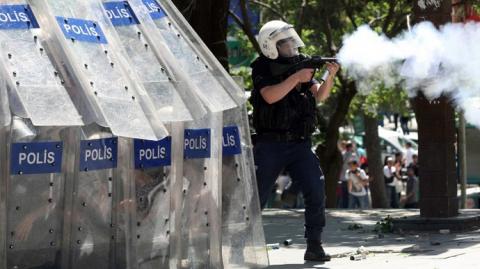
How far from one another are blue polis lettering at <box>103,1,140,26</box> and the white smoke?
8.03 feet

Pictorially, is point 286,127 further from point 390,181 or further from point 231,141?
point 390,181

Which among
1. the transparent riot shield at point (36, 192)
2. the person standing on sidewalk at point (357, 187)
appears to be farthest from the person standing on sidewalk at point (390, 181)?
the transparent riot shield at point (36, 192)

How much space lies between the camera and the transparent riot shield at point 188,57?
22.7ft

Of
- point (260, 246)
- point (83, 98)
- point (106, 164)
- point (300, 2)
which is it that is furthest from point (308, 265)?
point (300, 2)

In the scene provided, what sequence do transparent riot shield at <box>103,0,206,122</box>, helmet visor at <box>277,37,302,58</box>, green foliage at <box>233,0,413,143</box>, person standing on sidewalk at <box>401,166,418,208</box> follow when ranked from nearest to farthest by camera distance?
transparent riot shield at <box>103,0,206,122</box>, helmet visor at <box>277,37,302,58</box>, green foliage at <box>233,0,413,143</box>, person standing on sidewalk at <box>401,166,418,208</box>

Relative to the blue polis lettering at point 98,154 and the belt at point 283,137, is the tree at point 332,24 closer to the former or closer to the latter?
the belt at point 283,137

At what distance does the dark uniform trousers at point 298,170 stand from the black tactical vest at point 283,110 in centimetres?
11

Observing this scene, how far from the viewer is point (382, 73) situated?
30.6ft

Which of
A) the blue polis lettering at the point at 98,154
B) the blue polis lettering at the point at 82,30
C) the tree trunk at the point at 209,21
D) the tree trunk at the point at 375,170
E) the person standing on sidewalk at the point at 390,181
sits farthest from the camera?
the person standing on sidewalk at the point at 390,181

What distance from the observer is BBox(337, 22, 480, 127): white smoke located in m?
8.92

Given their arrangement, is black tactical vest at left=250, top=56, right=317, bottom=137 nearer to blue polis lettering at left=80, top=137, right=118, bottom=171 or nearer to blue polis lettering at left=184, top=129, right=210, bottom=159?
blue polis lettering at left=184, top=129, right=210, bottom=159

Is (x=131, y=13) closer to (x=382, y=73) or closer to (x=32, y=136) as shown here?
(x=32, y=136)

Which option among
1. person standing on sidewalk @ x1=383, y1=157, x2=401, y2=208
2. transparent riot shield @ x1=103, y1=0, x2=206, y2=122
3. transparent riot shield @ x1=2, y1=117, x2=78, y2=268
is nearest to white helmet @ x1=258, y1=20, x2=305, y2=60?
transparent riot shield @ x1=103, y1=0, x2=206, y2=122

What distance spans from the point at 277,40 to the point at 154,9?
45.6 inches
